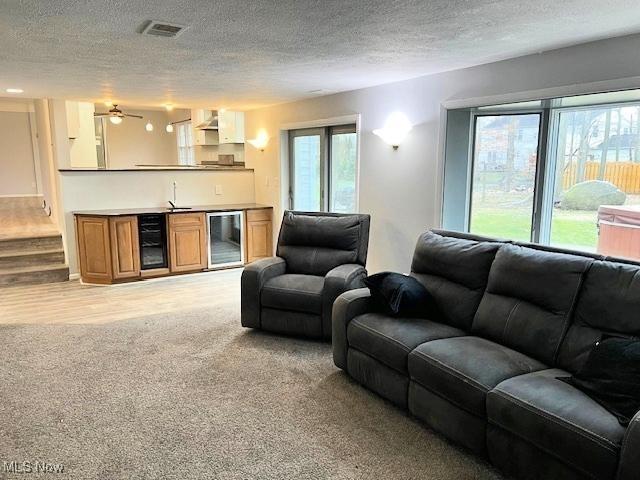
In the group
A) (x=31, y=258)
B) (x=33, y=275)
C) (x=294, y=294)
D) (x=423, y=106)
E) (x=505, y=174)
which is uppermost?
(x=423, y=106)

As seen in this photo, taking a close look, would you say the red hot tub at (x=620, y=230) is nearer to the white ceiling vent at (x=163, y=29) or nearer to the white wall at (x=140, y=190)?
the white ceiling vent at (x=163, y=29)

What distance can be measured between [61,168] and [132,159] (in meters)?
5.60

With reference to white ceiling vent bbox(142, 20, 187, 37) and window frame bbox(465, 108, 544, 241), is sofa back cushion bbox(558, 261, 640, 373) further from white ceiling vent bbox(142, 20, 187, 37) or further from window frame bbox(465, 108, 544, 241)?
white ceiling vent bbox(142, 20, 187, 37)

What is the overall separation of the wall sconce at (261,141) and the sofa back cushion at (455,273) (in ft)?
13.0

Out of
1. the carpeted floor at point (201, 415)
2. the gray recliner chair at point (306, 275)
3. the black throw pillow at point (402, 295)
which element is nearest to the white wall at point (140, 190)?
the carpeted floor at point (201, 415)

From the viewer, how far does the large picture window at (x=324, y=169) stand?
555cm

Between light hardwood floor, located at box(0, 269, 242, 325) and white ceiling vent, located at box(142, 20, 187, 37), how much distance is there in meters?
2.76

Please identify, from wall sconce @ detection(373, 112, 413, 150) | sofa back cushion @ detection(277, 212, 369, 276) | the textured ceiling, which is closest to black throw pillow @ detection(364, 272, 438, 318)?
sofa back cushion @ detection(277, 212, 369, 276)

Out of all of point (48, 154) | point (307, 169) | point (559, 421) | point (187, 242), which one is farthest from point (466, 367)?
point (48, 154)

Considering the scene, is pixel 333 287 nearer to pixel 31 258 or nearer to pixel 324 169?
pixel 324 169

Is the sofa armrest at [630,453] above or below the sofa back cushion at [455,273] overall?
below

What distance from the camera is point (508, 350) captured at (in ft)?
8.54

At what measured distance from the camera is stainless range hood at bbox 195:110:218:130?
8.37 meters

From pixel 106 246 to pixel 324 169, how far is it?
2807 millimetres
